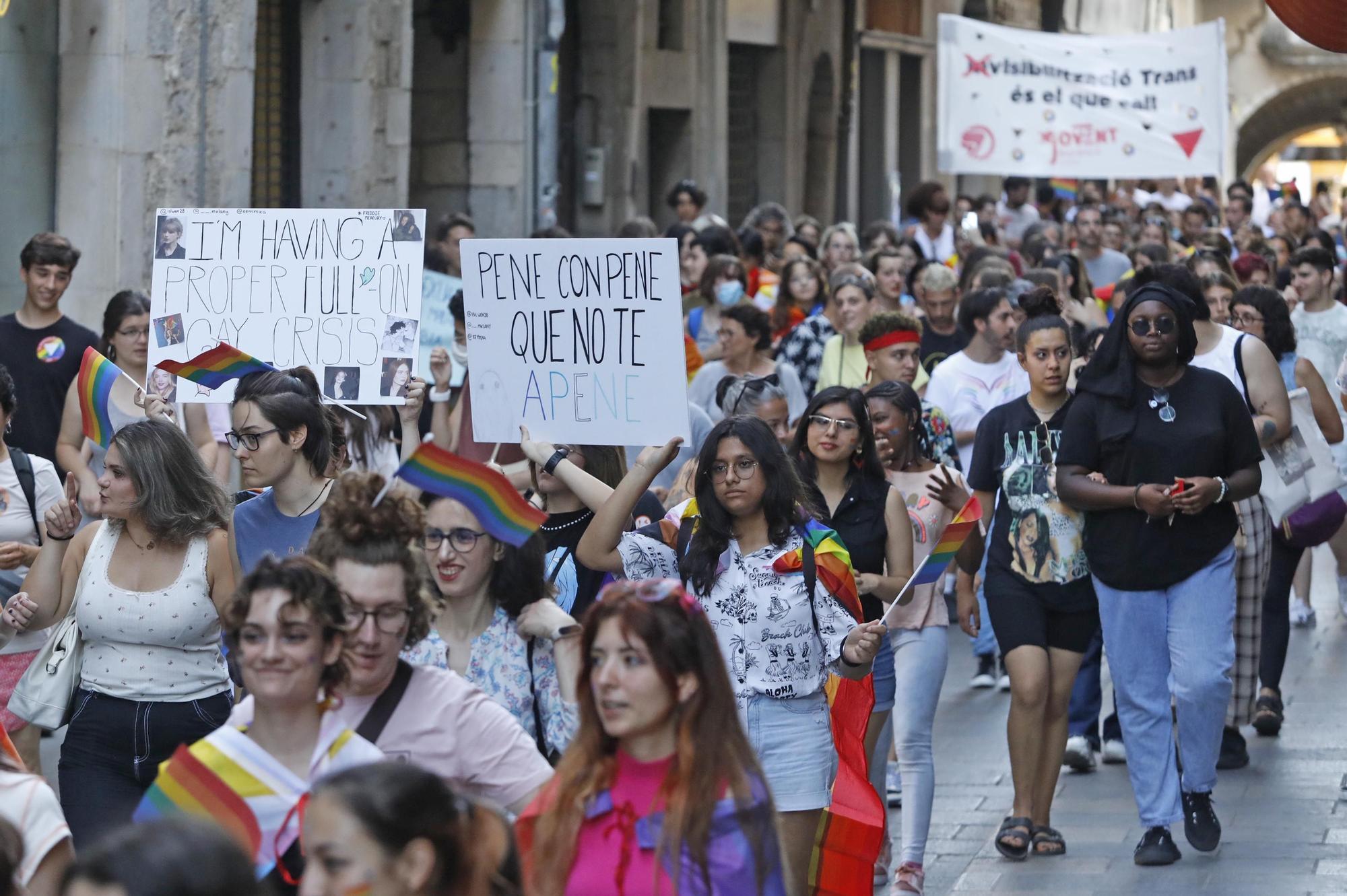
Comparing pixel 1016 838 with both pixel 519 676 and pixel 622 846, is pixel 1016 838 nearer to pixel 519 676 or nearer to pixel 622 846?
pixel 519 676

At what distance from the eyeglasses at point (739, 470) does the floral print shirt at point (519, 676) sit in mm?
982

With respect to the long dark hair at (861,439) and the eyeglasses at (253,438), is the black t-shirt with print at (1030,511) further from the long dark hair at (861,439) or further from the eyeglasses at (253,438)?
the eyeglasses at (253,438)

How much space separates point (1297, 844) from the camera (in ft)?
24.0

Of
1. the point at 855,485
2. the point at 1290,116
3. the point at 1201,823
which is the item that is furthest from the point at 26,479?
the point at 1290,116

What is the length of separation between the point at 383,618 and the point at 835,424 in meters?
2.61

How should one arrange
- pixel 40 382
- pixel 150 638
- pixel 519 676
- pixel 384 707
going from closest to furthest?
pixel 384 707 < pixel 519 676 < pixel 150 638 < pixel 40 382

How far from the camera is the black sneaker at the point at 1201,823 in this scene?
283 inches

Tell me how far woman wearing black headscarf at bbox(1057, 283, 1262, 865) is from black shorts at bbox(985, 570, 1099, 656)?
6.0 inches

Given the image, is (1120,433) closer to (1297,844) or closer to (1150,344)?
(1150,344)

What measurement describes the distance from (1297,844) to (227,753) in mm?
4565

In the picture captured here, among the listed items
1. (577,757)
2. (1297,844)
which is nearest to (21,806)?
(577,757)

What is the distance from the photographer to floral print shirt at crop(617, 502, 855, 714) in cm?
564

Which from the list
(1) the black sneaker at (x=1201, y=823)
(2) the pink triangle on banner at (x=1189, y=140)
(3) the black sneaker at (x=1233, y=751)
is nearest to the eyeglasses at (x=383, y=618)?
(1) the black sneaker at (x=1201, y=823)

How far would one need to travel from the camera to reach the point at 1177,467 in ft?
23.2
